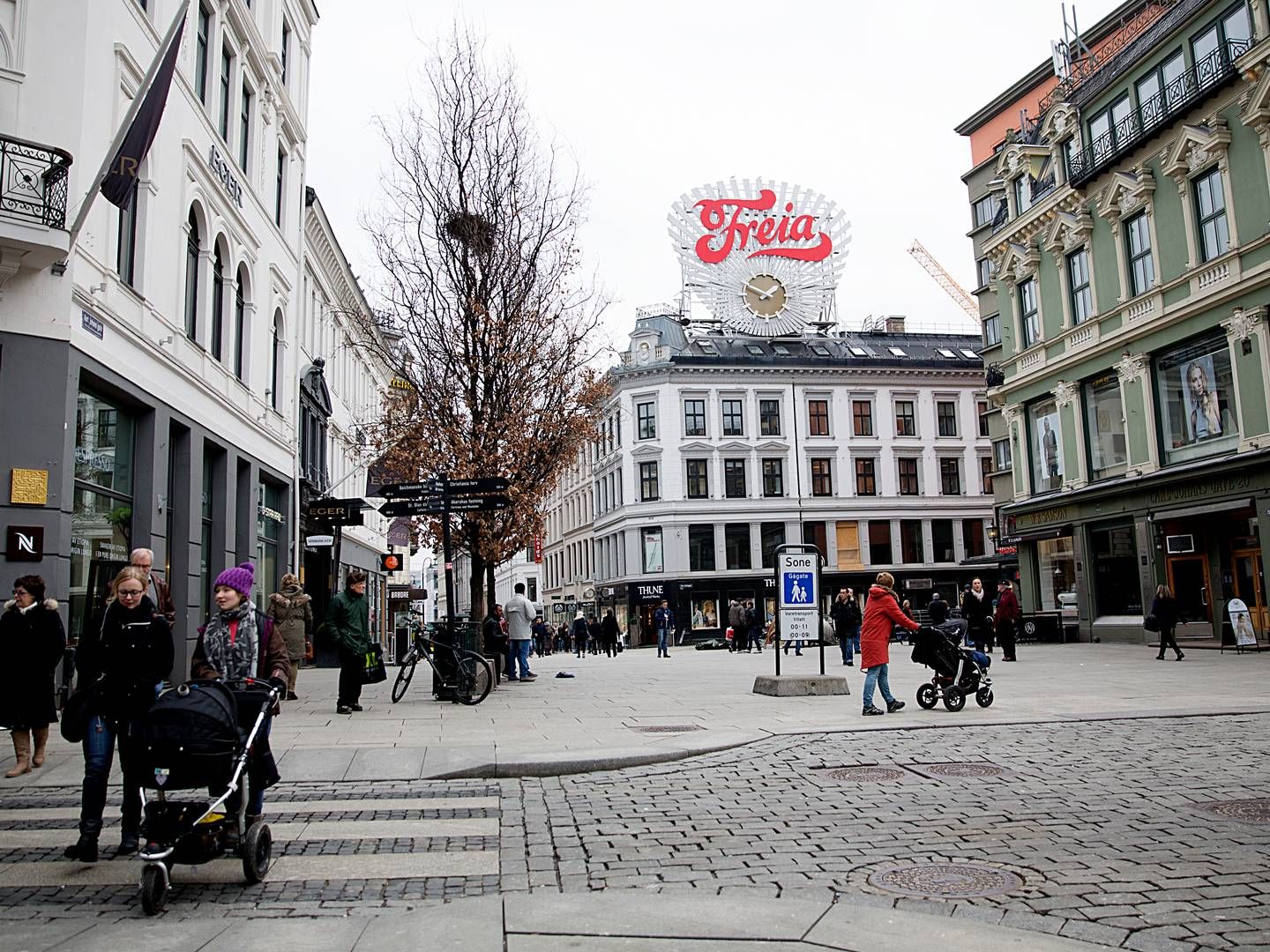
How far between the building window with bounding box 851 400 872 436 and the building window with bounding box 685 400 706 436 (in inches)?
358

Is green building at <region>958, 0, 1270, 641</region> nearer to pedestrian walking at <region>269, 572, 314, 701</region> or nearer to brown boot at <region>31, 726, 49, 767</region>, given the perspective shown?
pedestrian walking at <region>269, 572, 314, 701</region>

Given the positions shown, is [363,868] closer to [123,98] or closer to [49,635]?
[49,635]

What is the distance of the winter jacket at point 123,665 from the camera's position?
6.21 meters

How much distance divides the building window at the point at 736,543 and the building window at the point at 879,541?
7465mm

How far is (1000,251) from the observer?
36.5 metres

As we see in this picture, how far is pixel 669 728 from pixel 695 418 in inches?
2015

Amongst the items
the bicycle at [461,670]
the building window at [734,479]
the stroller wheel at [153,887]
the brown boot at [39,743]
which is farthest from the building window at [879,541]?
the stroller wheel at [153,887]

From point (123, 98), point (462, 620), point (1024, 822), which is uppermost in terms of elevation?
point (123, 98)

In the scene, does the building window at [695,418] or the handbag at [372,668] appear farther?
the building window at [695,418]

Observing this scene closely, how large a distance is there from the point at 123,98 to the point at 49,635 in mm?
9284

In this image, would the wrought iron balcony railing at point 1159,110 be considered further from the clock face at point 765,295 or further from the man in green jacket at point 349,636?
the clock face at point 765,295

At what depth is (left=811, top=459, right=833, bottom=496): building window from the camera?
62.6 m

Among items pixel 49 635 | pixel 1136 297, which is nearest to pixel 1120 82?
pixel 1136 297

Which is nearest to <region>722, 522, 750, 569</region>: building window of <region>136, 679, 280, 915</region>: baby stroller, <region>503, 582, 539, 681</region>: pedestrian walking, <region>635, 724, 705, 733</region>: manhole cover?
<region>503, 582, 539, 681</region>: pedestrian walking
